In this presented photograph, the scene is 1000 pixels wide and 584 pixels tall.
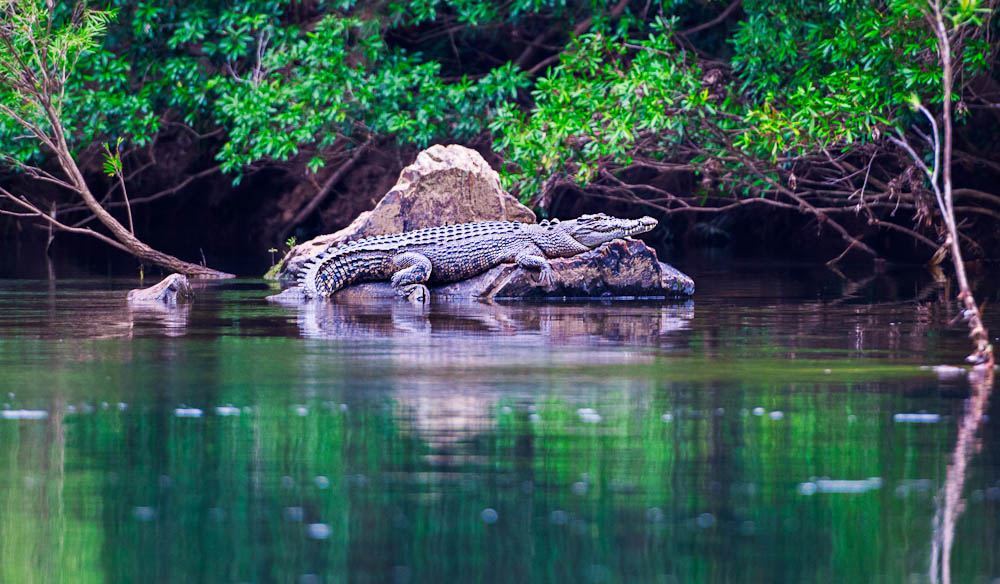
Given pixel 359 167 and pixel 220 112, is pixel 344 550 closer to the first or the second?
pixel 220 112

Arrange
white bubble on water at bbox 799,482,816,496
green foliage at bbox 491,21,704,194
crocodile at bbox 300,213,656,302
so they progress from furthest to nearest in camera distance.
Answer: green foliage at bbox 491,21,704,194 < crocodile at bbox 300,213,656,302 < white bubble on water at bbox 799,482,816,496

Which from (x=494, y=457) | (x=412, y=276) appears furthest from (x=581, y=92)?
(x=494, y=457)

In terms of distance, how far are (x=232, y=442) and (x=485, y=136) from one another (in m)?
18.5

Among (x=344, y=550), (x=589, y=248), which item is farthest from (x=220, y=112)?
(x=344, y=550)

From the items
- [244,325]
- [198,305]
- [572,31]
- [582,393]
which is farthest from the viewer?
[572,31]

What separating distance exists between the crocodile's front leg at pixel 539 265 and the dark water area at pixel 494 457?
3.92 meters

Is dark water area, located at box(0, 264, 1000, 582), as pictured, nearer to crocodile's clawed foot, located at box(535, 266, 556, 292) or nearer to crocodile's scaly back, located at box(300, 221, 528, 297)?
crocodile's clawed foot, located at box(535, 266, 556, 292)

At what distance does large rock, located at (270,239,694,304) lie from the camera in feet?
54.1

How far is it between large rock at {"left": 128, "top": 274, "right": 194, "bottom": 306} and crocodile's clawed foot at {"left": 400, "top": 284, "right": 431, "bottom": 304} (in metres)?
2.01

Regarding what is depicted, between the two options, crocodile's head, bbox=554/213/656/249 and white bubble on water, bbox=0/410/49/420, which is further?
crocodile's head, bbox=554/213/656/249

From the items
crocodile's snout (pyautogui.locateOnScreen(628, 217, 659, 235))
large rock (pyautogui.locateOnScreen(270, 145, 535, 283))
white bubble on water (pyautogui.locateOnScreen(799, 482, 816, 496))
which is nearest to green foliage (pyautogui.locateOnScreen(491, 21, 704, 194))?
large rock (pyautogui.locateOnScreen(270, 145, 535, 283))

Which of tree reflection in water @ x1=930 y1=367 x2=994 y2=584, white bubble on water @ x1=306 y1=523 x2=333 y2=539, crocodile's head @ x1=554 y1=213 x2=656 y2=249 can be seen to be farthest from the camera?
Result: crocodile's head @ x1=554 y1=213 x2=656 y2=249

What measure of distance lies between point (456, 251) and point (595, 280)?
1.36 metres

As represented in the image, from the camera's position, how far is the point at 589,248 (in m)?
17.0
